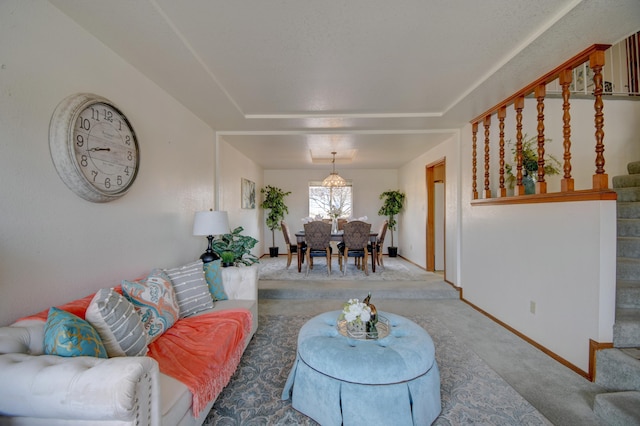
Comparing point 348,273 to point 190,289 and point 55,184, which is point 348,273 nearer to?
point 190,289

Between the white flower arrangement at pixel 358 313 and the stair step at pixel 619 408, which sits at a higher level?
the white flower arrangement at pixel 358 313

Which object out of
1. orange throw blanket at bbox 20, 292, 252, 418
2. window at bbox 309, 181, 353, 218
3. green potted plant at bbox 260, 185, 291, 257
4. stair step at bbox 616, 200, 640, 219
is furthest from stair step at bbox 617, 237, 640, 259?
green potted plant at bbox 260, 185, 291, 257

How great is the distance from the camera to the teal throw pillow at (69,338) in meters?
1.09

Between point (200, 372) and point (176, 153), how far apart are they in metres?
2.27

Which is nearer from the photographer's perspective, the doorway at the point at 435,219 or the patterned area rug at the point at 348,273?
the patterned area rug at the point at 348,273

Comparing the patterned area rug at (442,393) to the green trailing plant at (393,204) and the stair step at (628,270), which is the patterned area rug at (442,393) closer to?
the stair step at (628,270)

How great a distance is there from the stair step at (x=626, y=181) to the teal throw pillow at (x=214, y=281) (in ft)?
14.7

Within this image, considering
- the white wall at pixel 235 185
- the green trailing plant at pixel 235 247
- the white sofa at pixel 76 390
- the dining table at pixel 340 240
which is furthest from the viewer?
the dining table at pixel 340 240

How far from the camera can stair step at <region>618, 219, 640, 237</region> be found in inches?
95.4

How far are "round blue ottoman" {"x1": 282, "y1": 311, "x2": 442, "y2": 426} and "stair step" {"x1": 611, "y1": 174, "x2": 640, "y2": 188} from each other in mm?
3192

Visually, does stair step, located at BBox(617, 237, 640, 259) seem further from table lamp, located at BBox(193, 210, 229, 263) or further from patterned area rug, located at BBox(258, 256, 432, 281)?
table lamp, located at BBox(193, 210, 229, 263)

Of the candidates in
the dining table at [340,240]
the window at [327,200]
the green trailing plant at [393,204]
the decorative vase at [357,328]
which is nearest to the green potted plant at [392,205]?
the green trailing plant at [393,204]

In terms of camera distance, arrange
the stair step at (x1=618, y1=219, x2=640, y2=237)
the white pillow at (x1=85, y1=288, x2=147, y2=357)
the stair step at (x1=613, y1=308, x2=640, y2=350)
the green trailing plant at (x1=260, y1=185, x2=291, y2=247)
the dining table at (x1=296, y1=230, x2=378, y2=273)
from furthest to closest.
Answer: the green trailing plant at (x1=260, y1=185, x2=291, y2=247)
the dining table at (x1=296, y1=230, x2=378, y2=273)
the stair step at (x1=618, y1=219, x2=640, y2=237)
the stair step at (x1=613, y1=308, x2=640, y2=350)
the white pillow at (x1=85, y1=288, x2=147, y2=357)

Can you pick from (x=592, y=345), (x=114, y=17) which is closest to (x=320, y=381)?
(x=592, y=345)
